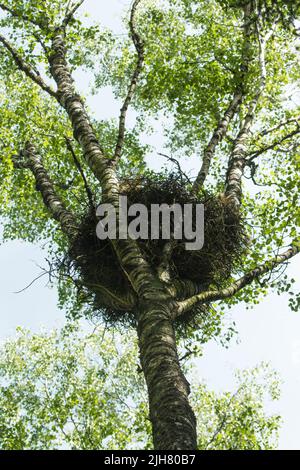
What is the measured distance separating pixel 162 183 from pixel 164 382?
3582mm

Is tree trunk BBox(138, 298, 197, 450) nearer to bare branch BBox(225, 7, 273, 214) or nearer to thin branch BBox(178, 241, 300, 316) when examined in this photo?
thin branch BBox(178, 241, 300, 316)

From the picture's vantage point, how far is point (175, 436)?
12.6ft

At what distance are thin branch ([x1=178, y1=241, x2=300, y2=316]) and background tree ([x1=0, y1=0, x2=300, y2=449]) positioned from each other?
0.04 ft

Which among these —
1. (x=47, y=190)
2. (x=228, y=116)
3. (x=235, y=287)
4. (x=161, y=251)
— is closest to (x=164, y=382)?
(x=235, y=287)

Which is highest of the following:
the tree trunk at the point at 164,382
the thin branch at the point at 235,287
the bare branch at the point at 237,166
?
the bare branch at the point at 237,166

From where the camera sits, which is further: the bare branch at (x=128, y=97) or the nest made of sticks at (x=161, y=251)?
the bare branch at (x=128, y=97)

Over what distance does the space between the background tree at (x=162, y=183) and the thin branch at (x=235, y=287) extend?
1cm

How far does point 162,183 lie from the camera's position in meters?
7.36

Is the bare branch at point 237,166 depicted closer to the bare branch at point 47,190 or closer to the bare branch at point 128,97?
the bare branch at point 128,97

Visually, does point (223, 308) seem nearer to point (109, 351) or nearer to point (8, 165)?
point (8, 165)

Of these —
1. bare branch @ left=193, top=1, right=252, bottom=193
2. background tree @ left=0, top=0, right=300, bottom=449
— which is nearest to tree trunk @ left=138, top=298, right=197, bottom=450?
background tree @ left=0, top=0, right=300, bottom=449

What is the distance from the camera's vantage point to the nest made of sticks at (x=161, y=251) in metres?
A: 6.63

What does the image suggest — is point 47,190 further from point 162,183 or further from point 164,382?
point 164,382

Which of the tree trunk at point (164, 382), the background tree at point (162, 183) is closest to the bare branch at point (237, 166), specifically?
the background tree at point (162, 183)
